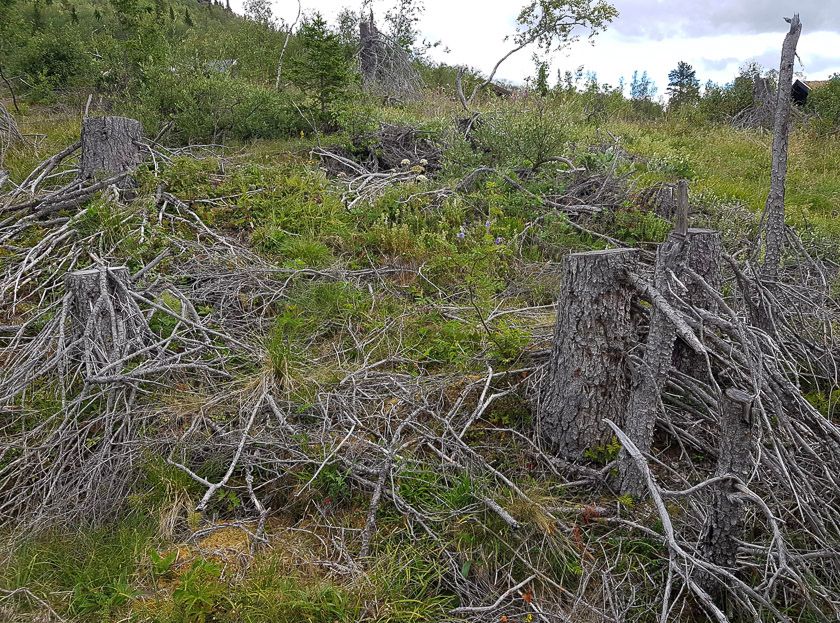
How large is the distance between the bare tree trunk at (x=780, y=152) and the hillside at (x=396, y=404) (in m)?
0.13

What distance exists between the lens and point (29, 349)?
3.27 m

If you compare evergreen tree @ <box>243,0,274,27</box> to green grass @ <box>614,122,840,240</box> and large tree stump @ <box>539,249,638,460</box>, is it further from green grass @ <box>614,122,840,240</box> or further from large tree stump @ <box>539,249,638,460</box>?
large tree stump @ <box>539,249,638,460</box>

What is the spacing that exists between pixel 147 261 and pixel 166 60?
4730 millimetres

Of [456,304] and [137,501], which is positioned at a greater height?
[456,304]

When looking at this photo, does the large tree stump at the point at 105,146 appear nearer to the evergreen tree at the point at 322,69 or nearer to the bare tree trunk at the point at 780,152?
the evergreen tree at the point at 322,69

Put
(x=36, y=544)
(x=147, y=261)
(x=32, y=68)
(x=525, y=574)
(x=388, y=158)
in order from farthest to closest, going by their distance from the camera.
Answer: (x=32, y=68) < (x=388, y=158) < (x=147, y=261) < (x=36, y=544) < (x=525, y=574)

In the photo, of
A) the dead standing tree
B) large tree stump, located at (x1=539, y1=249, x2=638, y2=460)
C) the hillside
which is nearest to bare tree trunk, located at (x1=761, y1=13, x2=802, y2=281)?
the hillside

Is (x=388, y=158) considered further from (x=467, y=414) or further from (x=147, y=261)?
(x=467, y=414)

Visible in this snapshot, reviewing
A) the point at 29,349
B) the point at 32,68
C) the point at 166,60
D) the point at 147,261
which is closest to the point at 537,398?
the point at 29,349

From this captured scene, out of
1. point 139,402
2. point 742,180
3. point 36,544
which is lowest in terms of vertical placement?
point 36,544

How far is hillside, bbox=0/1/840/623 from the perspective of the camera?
2066 mm

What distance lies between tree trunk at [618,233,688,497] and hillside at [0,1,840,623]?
0.04 feet

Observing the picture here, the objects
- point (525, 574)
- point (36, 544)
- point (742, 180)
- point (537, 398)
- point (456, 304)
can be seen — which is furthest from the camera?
point (742, 180)

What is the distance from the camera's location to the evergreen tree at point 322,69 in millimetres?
7672
